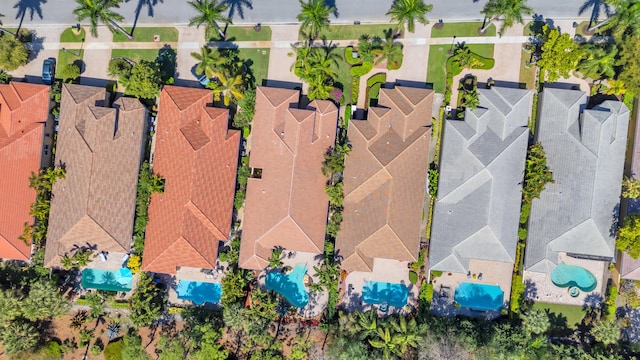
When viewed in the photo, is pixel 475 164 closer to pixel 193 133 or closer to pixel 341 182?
pixel 341 182

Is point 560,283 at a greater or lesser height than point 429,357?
greater

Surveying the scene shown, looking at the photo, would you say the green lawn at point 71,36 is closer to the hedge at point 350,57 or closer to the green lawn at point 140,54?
the green lawn at point 140,54

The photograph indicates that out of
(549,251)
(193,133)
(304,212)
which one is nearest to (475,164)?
(549,251)

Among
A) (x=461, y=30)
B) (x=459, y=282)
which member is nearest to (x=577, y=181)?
(x=459, y=282)

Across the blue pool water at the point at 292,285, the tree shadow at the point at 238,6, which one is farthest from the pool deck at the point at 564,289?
the tree shadow at the point at 238,6

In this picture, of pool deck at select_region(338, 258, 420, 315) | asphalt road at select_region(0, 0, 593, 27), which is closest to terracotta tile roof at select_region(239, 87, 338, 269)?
pool deck at select_region(338, 258, 420, 315)

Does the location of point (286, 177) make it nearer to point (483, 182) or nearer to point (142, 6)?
point (483, 182)

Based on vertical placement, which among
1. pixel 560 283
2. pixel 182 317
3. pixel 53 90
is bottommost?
pixel 182 317
